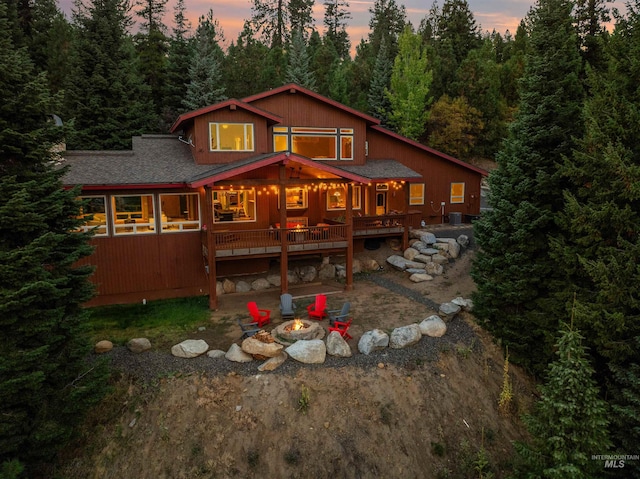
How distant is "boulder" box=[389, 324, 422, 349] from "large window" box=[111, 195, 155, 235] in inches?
375

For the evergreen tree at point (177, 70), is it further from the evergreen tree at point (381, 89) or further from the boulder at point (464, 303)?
the boulder at point (464, 303)

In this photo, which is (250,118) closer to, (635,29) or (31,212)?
(31,212)

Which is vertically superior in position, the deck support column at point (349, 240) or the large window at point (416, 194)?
the large window at point (416, 194)

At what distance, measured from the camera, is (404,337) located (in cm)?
1148

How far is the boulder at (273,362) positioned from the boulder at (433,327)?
165 inches

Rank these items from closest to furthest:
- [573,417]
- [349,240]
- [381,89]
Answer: [573,417], [349,240], [381,89]

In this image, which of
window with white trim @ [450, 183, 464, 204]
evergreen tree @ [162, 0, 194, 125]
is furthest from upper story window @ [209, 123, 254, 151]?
evergreen tree @ [162, 0, 194, 125]

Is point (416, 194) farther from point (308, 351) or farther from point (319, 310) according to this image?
point (308, 351)

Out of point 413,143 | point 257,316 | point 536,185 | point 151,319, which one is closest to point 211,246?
point 151,319

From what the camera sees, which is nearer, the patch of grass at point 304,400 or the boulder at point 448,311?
the patch of grass at point 304,400

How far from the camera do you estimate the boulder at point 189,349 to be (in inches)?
425

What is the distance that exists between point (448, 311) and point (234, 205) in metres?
9.50

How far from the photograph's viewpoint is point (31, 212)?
7.58 m

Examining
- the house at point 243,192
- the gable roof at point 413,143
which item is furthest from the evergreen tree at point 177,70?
the gable roof at point 413,143
